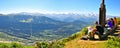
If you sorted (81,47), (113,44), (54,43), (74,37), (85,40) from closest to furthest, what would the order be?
1. (113,44)
2. (54,43)
3. (81,47)
4. (85,40)
5. (74,37)

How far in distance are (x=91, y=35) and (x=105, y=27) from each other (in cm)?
270

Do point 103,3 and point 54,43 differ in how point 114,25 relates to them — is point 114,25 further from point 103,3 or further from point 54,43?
point 54,43

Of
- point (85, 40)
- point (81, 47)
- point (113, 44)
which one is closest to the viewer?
point (113, 44)

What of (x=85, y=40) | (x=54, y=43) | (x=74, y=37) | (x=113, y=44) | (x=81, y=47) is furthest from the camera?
(x=74, y=37)

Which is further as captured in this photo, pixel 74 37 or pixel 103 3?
pixel 74 37

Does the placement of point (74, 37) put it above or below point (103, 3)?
below

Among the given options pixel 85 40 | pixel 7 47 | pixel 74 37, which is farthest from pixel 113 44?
pixel 74 37

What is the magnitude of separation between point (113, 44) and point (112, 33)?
2106 cm

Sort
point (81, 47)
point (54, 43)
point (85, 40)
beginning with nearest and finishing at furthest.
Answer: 1. point (54, 43)
2. point (81, 47)
3. point (85, 40)


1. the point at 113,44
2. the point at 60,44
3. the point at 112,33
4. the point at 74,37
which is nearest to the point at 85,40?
the point at 112,33

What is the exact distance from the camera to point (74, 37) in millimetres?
46156

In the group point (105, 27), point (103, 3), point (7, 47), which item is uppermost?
point (103, 3)

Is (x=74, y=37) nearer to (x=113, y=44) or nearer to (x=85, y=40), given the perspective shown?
(x=85, y=40)

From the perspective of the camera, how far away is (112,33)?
37.8 m
